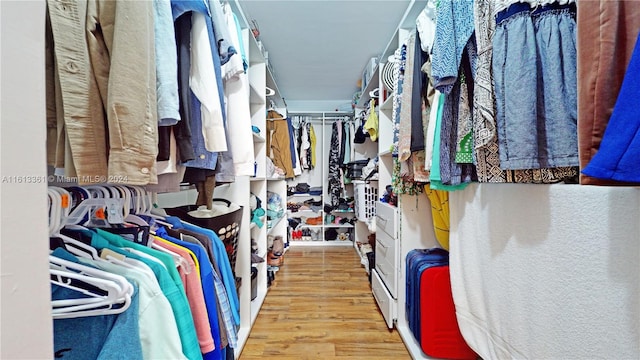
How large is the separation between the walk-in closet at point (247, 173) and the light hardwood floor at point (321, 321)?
3cm

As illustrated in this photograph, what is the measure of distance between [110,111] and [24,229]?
0.30 metres

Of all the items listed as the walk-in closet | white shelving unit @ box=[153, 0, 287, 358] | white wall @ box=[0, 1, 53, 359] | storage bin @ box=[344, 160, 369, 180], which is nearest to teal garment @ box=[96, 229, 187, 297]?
the walk-in closet

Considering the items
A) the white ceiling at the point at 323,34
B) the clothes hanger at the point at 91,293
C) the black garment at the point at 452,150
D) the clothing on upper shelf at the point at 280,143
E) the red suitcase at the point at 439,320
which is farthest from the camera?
the clothing on upper shelf at the point at 280,143

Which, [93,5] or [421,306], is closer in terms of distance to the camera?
[93,5]

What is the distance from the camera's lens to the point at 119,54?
1.83 ft

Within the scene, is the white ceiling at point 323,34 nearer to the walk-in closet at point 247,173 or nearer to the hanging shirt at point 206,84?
the walk-in closet at point 247,173

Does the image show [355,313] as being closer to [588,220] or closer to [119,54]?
[588,220]

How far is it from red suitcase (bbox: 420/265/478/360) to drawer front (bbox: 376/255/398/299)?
0.30 m

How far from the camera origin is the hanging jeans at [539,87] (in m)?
0.72

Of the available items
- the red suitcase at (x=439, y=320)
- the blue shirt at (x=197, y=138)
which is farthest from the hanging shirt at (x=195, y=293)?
the red suitcase at (x=439, y=320)

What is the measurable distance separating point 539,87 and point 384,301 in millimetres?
1517

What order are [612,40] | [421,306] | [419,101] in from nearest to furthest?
[612,40] < [419,101] < [421,306]

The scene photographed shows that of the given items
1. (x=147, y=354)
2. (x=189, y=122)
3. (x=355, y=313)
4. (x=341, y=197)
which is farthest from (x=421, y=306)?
(x=341, y=197)

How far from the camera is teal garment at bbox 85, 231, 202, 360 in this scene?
654 millimetres
